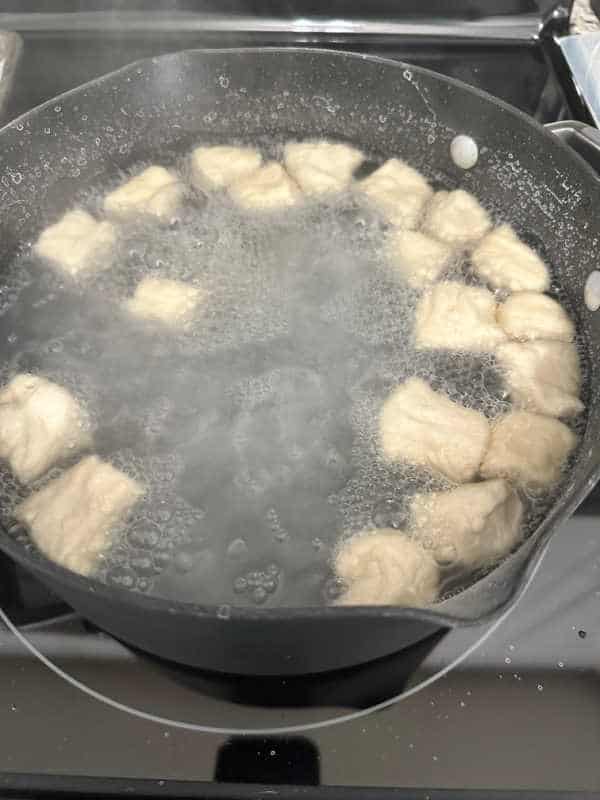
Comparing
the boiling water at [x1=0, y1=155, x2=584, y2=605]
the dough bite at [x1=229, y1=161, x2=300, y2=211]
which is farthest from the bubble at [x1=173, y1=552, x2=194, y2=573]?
the dough bite at [x1=229, y1=161, x2=300, y2=211]

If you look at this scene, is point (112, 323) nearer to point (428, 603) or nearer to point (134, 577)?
point (134, 577)

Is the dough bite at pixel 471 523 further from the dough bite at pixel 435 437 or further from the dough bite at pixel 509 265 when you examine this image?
the dough bite at pixel 509 265

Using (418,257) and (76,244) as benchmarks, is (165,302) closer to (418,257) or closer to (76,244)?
(76,244)

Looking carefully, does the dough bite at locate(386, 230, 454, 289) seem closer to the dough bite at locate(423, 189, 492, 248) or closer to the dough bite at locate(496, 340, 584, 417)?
the dough bite at locate(423, 189, 492, 248)

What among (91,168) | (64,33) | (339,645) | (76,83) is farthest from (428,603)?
(64,33)

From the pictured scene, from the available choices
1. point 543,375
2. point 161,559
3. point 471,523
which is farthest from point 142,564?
point 543,375
